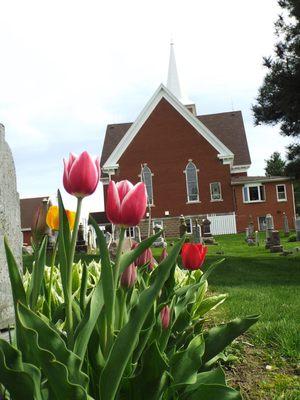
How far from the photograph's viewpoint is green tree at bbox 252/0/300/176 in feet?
41.4

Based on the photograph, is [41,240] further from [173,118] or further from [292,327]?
[173,118]

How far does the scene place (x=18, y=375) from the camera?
1549mm

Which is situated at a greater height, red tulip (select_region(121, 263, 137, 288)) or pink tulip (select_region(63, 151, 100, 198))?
pink tulip (select_region(63, 151, 100, 198))

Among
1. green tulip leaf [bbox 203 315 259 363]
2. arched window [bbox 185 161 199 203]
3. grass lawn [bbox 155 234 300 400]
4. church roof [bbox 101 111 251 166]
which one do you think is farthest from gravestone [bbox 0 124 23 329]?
church roof [bbox 101 111 251 166]

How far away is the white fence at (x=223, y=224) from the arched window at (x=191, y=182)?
205 cm

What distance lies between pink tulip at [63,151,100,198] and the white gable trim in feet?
112

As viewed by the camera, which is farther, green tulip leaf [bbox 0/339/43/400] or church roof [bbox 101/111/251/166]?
church roof [bbox 101/111/251/166]

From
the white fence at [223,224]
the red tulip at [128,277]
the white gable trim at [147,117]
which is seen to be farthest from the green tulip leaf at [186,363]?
the white gable trim at [147,117]

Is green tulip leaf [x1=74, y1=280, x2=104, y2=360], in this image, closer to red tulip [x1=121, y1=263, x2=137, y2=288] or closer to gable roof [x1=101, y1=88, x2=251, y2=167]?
red tulip [x1=121, y1=263, x2=137, y2=288]

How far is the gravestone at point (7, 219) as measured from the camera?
2904 mm

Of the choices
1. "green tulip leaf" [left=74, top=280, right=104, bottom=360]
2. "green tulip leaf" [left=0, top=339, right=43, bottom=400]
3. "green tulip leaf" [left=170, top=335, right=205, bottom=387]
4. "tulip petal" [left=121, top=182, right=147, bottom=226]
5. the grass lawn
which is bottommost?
the grass lawn

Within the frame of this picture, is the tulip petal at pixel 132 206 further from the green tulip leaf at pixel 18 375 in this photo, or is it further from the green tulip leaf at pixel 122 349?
the green tulip leaf at pixel 18 375

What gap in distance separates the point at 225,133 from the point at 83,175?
40.2 metres

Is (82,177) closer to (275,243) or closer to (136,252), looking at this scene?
(136,252)
